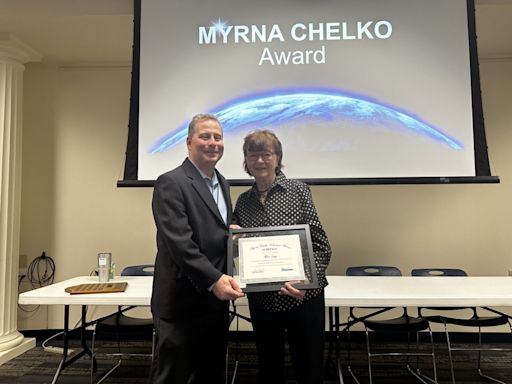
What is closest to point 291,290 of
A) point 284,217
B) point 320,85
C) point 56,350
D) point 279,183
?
point 284,217

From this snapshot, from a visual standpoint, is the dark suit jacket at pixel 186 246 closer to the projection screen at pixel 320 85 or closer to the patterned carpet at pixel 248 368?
the projection screen at pixel 320 85

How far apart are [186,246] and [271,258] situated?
34 cm

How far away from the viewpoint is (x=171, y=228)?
1.46 metres

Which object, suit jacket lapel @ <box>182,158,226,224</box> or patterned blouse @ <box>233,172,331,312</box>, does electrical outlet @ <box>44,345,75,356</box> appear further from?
suit jacket lapel @ <box>182,158,226,224</box>

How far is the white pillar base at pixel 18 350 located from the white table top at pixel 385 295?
4.31 feet

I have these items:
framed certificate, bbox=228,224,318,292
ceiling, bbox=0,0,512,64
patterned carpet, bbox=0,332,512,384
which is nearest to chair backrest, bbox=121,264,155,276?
A: patterned carpet, bbox=0,332,512,384

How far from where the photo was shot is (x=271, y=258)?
1532 millimetres

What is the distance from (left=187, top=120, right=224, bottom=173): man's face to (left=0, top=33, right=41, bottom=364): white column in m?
2.68

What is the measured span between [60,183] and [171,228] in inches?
120

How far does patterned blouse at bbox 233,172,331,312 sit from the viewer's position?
63.9 inches

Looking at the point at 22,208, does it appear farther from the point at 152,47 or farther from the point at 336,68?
the point at 336,68

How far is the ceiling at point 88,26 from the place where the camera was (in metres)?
3.16

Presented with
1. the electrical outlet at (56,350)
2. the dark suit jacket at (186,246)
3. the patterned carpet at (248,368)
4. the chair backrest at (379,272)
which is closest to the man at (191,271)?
the dark suit jacket at (186,246)

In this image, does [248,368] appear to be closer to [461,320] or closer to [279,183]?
[461,320]
